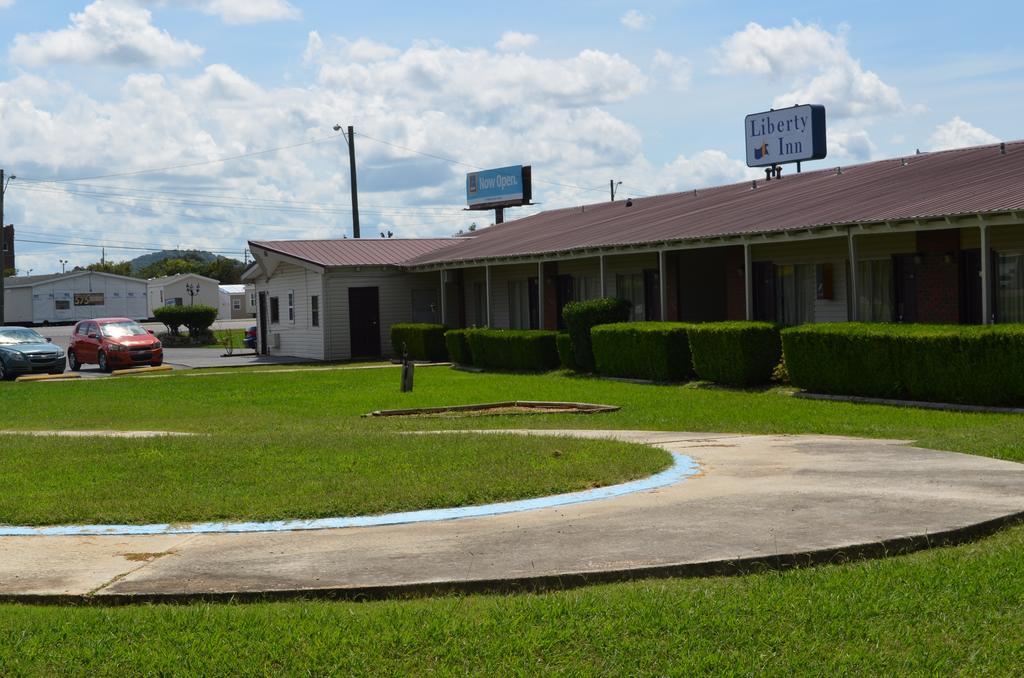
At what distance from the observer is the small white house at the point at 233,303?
107250mm

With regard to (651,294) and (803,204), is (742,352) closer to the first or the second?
(803,204)

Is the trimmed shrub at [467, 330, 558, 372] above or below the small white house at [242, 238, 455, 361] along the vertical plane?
below

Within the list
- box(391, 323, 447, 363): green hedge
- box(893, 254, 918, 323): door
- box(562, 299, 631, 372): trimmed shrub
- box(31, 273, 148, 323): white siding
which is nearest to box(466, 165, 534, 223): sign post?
box(391, 323, 447, 363): green hedge

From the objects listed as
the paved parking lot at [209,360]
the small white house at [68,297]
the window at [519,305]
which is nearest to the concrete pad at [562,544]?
the window at [519,305]

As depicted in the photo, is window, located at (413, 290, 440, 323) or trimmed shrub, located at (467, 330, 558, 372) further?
window, located at (413, 290, 440, 323)

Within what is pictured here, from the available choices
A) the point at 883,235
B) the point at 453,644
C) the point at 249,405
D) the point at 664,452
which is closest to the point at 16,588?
the point at 453,644

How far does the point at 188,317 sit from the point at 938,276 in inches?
1758

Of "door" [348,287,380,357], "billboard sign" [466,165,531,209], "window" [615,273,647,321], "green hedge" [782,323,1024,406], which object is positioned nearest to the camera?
"green hedge" [782,323,1024,406]

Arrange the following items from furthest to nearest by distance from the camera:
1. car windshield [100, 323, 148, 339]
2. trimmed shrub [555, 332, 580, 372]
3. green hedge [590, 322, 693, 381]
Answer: car windshield [100, 323, 148, 339], trimmed shrub [555, 332, 580, 372], green hedge [590, 322, 693, 381]

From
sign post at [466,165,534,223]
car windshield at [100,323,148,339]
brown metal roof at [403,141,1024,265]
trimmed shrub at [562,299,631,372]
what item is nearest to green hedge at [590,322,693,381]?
trimmed shrub at [562,299,631,372]

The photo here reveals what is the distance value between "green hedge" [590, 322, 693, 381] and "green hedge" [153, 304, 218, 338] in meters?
37.8

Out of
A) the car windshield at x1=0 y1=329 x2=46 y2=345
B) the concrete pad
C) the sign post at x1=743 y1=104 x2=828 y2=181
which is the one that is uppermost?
the sign post at x1=743 y1=104 x2=828 y2=181

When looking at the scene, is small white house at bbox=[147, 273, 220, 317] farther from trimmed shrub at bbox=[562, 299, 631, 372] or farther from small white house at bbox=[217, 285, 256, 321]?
trimmed shrub at bbox=[562, 299, 631, 372]

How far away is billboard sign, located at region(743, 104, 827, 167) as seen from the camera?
38531 mm
